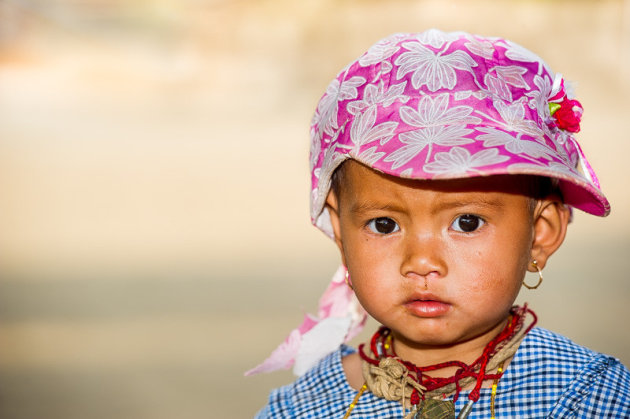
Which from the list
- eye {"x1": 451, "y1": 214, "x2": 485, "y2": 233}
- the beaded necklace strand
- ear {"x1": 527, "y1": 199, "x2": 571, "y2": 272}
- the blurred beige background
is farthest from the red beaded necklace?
the blurred beige background

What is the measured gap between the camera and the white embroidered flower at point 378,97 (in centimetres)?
143

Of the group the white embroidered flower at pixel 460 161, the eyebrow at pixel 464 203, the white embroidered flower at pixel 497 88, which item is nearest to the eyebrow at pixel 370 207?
the eyebrow at pixel 464 203

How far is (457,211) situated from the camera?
4.59ft

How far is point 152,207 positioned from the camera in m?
5.55

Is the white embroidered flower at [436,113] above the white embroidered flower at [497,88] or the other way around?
the other way around

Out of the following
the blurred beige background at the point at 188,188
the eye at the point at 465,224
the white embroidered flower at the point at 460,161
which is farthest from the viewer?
the blurred beige background at the point at 188,188

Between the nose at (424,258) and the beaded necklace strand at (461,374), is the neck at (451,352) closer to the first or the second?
the beaded necklace strand at (461,374)

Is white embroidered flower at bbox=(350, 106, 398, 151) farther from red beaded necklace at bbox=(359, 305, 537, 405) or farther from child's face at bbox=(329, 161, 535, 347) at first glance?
red beaded necklace at bbox=(359, 305, 537, 405)

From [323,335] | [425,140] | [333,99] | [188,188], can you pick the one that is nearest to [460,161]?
[425,140]

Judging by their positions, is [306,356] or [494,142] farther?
[306,356]

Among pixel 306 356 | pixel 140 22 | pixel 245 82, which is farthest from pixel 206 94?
pixel 306 356

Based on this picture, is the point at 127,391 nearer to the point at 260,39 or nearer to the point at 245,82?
the point at 245,82

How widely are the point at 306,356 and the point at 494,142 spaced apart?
651 millimetres

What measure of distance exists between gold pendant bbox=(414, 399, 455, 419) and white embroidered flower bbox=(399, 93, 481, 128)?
1.48 feet
